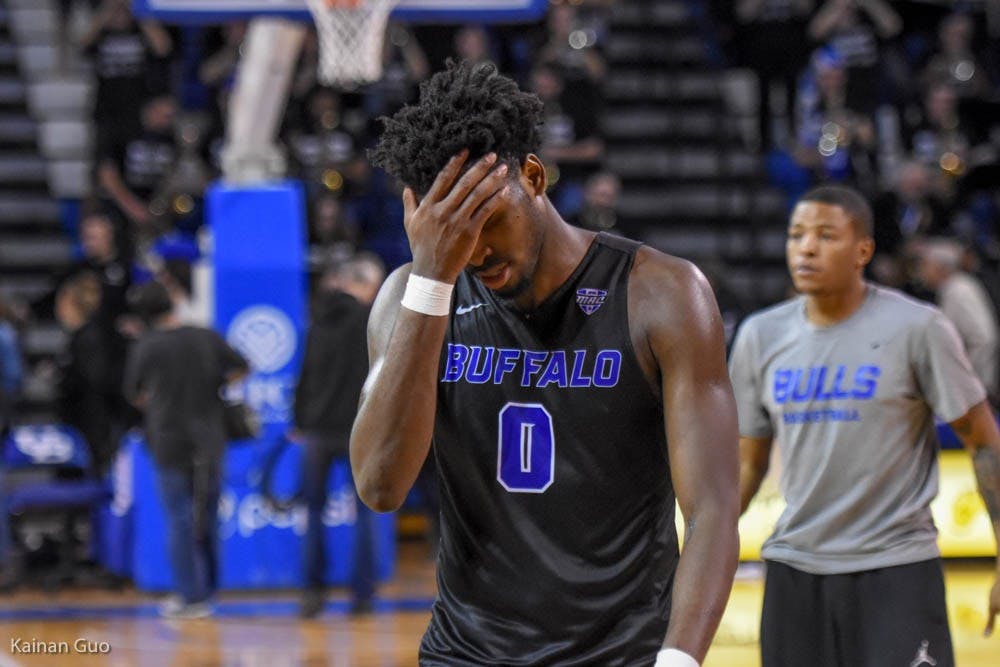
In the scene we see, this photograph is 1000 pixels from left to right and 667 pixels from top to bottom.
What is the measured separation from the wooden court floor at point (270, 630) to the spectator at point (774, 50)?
658 cm

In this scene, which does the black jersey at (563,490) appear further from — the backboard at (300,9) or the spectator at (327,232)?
the spectator at (327,232)

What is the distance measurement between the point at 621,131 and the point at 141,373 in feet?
27.0

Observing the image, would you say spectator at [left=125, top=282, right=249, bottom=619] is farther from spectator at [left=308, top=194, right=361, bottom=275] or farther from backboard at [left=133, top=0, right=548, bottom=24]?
spectator at [left=308, top=194, right=361, bottom=275]

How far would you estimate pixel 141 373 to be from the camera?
32.7 ft

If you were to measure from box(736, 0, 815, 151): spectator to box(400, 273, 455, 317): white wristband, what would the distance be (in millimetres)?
13345

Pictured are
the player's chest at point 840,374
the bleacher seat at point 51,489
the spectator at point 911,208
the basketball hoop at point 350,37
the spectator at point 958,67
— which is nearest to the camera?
the player's chest at point 840,374

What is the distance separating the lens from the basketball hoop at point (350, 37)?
376 inches

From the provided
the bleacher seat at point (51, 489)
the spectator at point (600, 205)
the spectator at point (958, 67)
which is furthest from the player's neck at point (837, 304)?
the spectator at point (958, 67)

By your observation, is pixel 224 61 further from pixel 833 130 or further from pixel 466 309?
pixel 466 309

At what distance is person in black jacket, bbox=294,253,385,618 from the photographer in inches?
386

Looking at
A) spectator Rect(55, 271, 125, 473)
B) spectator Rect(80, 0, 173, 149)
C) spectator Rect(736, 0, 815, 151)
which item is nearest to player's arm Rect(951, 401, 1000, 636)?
spectator Rect(55, 271, 125, 473)

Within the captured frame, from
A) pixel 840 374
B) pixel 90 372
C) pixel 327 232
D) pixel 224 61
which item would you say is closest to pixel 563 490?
pixel 840 374

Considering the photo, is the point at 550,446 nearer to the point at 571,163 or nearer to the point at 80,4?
the point at 571,163

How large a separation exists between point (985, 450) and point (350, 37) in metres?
5.69
